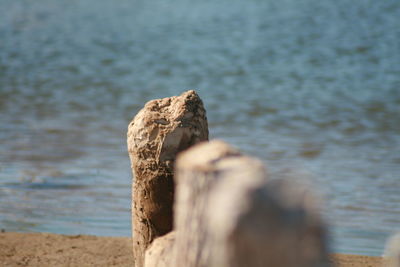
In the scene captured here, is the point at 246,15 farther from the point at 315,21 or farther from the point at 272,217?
the point at 272,217

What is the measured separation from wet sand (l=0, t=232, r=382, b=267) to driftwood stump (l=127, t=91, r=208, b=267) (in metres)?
1.15

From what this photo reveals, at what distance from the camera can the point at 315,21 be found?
51.7 ft

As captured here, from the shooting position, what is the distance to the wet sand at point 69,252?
431 centimetres

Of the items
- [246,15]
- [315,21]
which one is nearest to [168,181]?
[315,21]

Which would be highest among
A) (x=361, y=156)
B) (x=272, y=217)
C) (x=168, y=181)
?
(x=272, y=217)

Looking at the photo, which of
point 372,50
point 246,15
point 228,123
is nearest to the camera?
point 228,123

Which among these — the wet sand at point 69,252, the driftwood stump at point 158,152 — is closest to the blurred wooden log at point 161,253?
the driftwood stump at point 158,152

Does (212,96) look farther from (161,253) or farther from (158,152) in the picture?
(161,253)

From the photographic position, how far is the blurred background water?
547 cm

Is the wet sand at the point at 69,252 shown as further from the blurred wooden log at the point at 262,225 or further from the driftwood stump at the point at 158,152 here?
the blurred wooden log at the point at 262,225

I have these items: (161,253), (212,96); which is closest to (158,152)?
(161,253)

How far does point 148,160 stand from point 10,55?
10954mm

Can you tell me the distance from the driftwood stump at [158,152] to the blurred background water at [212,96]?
2.68 feet

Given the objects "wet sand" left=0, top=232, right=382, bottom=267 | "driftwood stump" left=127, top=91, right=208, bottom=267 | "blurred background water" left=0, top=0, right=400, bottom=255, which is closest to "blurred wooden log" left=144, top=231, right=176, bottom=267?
"driftwood stump" left=127, top=91, right=208, bottom=267
